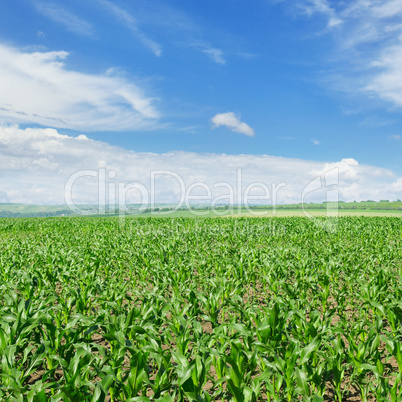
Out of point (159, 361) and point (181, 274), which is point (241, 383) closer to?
point (159, 361)

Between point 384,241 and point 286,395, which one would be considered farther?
point 384,241

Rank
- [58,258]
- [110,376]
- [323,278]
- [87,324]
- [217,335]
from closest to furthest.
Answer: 1. [110,376]
2. [217,335]
3. [87,324]
4. [323,278]
5. [58,258]

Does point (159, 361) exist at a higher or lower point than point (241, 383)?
higher

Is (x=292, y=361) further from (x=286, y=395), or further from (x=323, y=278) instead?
(x=323, y=278)

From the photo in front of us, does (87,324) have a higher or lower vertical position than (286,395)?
higher

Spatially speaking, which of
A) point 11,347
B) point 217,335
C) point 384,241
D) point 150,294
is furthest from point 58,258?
point 384,241

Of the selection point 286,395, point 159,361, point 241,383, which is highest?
point 159,361

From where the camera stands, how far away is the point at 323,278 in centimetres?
699

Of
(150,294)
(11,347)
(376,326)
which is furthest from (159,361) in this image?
(376,326)

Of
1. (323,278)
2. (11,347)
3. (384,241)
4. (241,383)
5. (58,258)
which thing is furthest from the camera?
(384,241)

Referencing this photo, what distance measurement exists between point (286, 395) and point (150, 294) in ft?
9.37

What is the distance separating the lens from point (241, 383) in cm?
317

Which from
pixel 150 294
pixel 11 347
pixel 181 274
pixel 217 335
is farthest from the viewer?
pixel 181 274

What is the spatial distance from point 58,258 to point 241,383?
8.26 m
